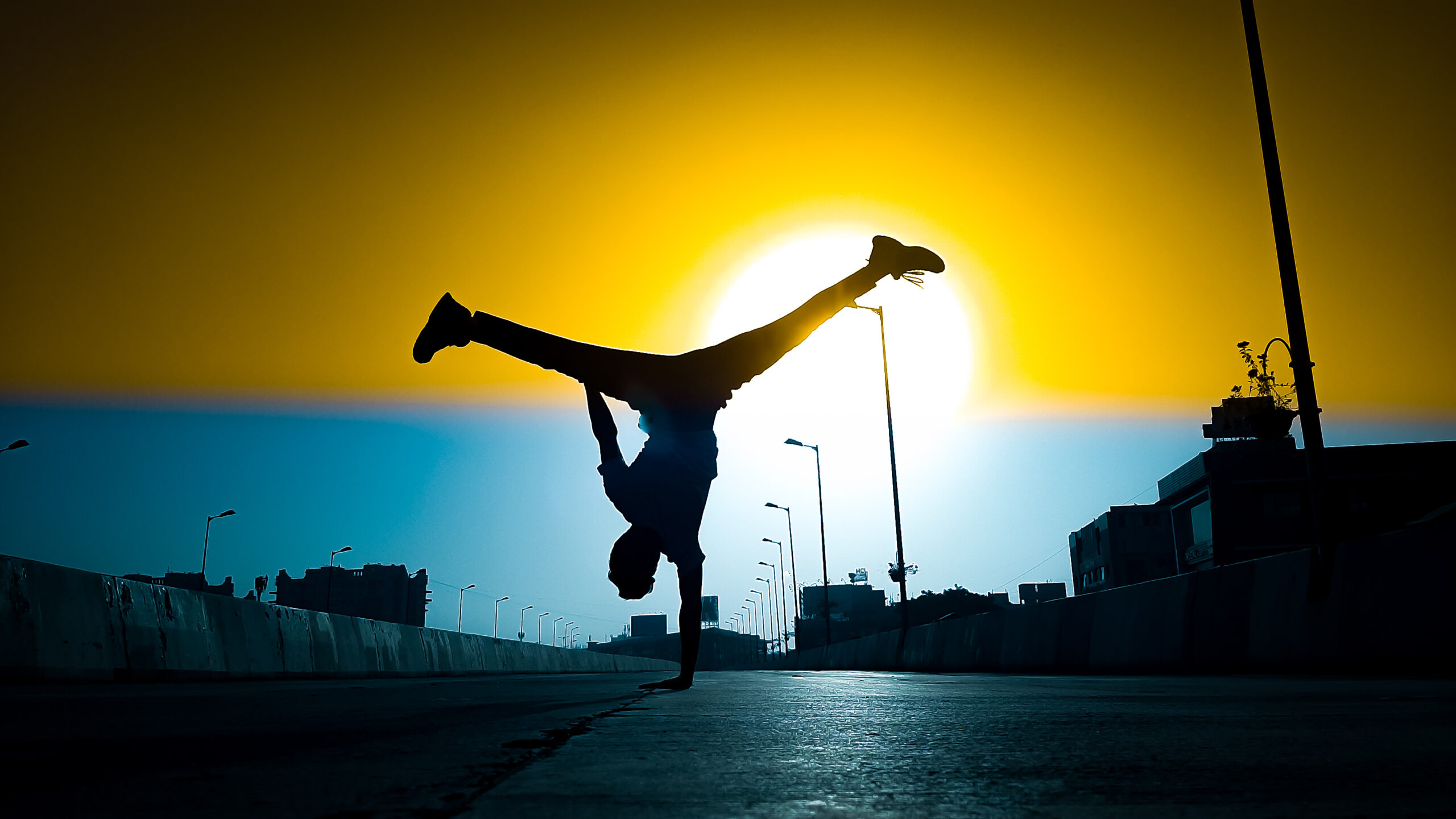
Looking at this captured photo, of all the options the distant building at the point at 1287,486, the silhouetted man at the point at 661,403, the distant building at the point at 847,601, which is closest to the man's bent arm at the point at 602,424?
the silhouetted man at the point at 661,403

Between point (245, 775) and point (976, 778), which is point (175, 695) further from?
point (976, 778)

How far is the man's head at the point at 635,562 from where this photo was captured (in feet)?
21.3

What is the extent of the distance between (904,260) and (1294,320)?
513 cm

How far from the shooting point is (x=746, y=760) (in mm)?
2355

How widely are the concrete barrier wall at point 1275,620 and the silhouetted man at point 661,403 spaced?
4.77m

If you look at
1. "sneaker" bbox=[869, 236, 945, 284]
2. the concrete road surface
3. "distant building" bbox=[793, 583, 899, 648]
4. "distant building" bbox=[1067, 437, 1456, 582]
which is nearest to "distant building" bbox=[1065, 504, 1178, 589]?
"distant building" bbox=[1067, 437, 1456, 582]

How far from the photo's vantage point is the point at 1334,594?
9.41 m

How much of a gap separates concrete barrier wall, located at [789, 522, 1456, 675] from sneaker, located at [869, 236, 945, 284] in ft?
13.7

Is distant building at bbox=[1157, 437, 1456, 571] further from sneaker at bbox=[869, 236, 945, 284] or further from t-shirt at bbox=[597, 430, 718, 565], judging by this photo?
t-shirt at bbox=[597, 430, 718, 565]

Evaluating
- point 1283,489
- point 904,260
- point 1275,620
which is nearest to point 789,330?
point 904,260

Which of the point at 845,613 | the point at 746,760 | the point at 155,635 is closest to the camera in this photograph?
the point at 746,760

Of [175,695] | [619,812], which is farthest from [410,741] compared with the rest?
[175,695]

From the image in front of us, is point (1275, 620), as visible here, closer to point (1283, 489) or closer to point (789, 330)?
point (789, 330)

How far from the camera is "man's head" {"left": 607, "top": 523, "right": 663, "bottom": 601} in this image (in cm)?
649
